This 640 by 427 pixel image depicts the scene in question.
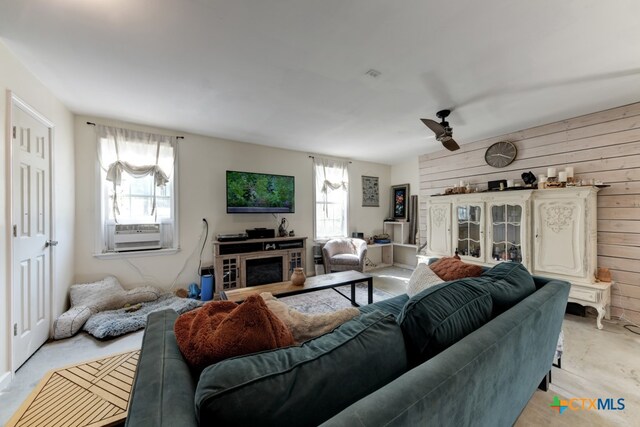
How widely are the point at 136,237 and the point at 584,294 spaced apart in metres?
5.40

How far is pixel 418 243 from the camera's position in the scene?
5.13 meters

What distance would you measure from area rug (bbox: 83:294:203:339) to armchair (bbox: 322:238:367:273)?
2.21 meters

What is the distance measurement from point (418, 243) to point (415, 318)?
4406 millimetres

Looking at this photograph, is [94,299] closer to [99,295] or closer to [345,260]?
[99,295]

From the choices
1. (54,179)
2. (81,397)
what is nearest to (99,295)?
(54,179)

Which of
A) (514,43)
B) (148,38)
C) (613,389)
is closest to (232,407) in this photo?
(148,38)

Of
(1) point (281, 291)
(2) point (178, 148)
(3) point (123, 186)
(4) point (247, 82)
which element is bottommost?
(1) point (281, 291)

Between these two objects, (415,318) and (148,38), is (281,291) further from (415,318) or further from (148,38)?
(148,38)

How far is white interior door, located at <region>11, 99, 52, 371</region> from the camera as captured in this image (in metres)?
1.98

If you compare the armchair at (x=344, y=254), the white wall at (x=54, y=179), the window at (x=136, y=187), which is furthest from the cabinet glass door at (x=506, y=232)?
the white wall at (x=54, y=179)

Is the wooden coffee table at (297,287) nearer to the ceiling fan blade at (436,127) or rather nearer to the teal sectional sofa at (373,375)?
the teal sectional sofa at (373,375)

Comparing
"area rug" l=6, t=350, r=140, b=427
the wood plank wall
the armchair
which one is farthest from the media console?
the wood plank wall

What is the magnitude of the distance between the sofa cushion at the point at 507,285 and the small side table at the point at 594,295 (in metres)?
1.86

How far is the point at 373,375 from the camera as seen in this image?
814 millimetres
